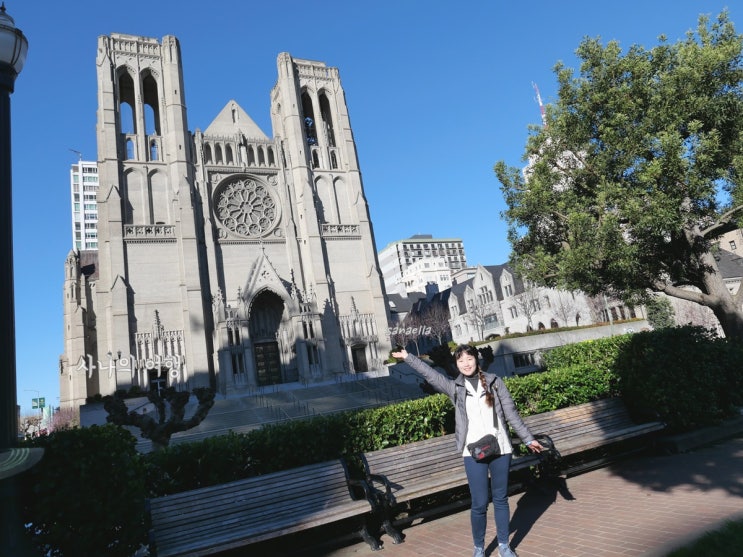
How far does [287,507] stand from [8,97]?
5392mm

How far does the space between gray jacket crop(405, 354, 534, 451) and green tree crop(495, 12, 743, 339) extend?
9.60m

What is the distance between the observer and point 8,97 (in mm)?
4492

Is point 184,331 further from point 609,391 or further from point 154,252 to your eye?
Answer: point 609,391

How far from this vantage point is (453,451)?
25.1 feet

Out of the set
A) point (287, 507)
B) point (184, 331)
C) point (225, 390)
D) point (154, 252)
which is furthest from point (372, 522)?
point (154, 252)

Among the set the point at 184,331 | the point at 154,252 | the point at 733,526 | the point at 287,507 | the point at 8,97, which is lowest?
the point at 733,526

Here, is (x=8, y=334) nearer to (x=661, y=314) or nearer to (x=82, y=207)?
(x=661, y=314)

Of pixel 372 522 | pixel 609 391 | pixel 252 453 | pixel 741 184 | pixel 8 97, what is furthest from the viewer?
pixel 741 184

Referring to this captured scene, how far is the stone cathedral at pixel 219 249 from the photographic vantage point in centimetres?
3588

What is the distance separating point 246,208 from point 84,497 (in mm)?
39000

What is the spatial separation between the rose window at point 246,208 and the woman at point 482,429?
3792cm

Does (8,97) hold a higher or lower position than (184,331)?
lower

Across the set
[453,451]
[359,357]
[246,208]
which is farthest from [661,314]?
[453,451]

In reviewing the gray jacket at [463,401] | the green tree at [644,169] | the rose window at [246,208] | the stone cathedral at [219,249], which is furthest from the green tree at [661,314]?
the gray jacket at [463,401]
